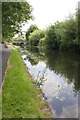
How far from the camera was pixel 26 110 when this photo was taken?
18.7 feet

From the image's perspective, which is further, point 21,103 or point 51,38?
point 51,38

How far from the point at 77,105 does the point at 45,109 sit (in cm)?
182

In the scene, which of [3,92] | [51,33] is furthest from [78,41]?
[3,92]

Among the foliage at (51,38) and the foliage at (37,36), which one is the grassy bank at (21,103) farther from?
the foliage at (37,36)

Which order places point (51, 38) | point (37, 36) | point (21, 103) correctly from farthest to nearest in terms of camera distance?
point (37, 36), point (51, 38), point (21, 103)

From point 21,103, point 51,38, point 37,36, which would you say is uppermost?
point 37,36

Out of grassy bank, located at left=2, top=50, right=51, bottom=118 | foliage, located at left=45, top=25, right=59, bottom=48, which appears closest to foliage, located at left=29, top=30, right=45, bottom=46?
foliage, located at left=45, top=25, right=59, bottom=48

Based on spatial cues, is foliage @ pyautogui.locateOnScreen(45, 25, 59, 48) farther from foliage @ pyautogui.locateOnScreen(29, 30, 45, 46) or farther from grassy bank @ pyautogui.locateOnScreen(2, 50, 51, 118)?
grassy bank @ pyautogui.locateOnScreen(2, 50, 51, 118)

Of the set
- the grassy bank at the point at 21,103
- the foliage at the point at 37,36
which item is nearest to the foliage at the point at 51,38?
the foliage at the point at 37,36

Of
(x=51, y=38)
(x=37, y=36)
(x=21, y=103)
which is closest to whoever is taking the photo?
(x=21, y=103)

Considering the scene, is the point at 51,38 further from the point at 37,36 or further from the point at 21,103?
the point at 21,103

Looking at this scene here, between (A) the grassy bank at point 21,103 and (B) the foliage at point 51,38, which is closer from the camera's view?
(A) the grassy bank at point 21,103

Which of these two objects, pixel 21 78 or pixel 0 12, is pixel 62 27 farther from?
pixel 21 78

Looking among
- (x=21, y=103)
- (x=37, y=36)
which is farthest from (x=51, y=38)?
(x=21, y=103)
